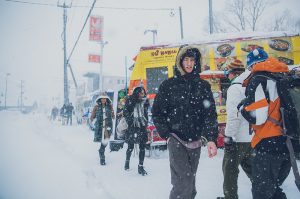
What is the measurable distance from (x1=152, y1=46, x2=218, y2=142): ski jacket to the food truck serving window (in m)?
6.94

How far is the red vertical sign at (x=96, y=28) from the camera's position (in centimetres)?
1573

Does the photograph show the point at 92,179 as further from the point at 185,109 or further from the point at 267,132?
the point at 267,132

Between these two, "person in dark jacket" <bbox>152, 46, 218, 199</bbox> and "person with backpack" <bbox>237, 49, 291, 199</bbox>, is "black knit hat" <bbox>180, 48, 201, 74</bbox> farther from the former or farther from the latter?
"person with backpack" <bbox>237, 49, 291, 199</bbox>

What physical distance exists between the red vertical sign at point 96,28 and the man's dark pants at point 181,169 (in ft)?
46.5

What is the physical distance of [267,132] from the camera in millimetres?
2422

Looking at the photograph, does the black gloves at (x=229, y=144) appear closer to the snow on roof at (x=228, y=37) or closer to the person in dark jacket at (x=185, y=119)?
the person in dark jacket at (x=185, y=119)

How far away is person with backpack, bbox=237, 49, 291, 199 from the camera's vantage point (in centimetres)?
240

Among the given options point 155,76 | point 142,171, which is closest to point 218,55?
point 155,76

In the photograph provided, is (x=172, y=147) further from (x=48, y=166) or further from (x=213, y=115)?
(x=48, y=166)

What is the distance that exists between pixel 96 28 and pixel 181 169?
1448cm

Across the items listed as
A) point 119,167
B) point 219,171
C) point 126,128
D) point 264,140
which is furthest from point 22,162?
point 264,140

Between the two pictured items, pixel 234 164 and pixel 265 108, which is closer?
pixel 265 108

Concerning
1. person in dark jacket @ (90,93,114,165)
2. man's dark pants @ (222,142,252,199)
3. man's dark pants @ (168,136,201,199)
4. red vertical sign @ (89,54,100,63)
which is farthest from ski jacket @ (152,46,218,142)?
red vertical sign @ (89,54,100,63)

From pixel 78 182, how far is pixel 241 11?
29212mm
